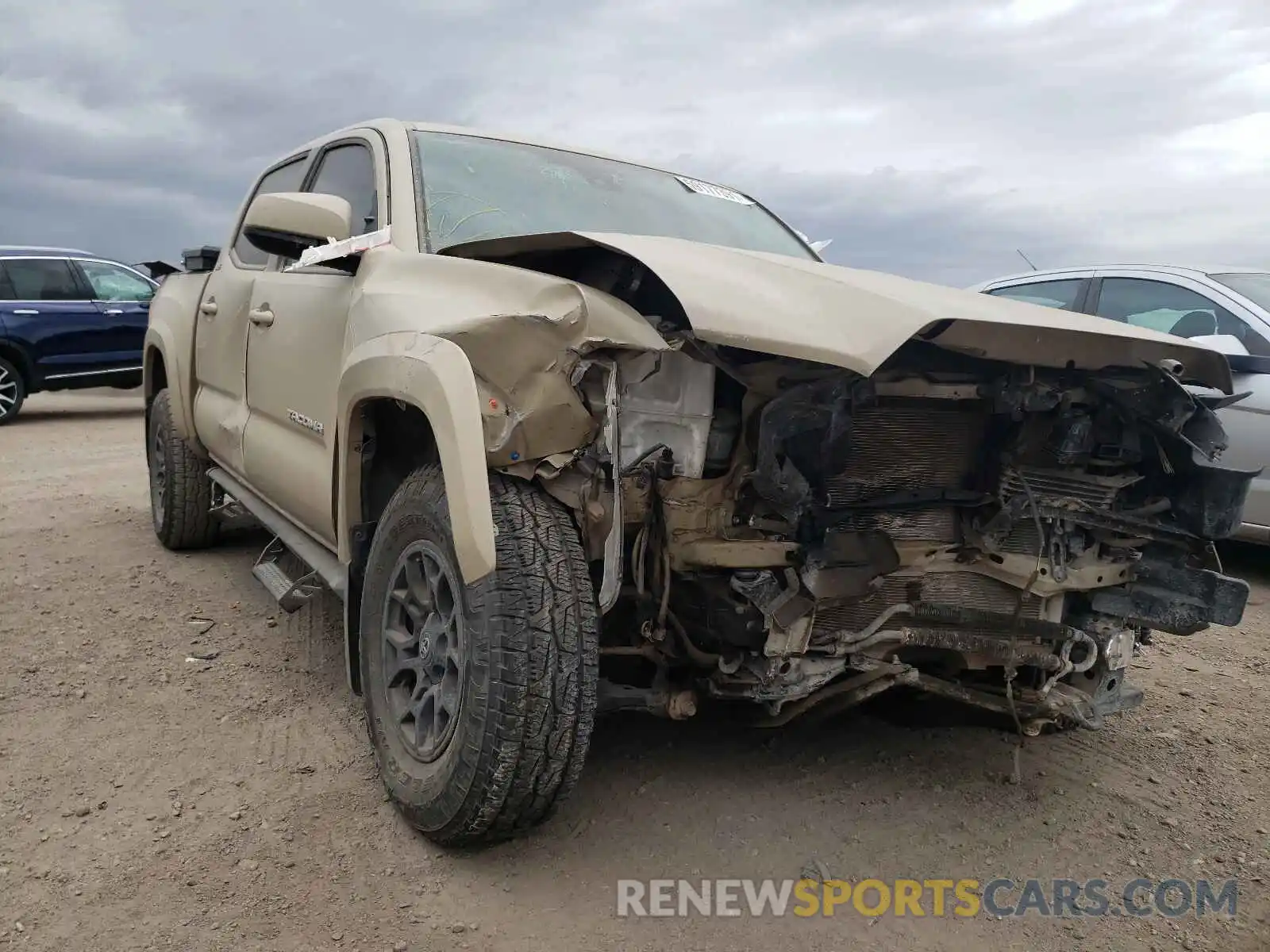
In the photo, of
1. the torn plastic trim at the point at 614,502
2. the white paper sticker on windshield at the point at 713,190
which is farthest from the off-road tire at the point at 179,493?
the torn plastic trim at the point at 614,502

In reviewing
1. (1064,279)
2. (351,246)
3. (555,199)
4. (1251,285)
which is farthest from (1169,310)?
(351,246)

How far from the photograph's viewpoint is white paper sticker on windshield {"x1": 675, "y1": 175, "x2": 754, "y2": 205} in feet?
12.4

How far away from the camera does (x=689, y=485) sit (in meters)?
2.26

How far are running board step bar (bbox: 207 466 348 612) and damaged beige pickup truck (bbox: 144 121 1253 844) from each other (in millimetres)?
54

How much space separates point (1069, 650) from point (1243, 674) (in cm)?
175

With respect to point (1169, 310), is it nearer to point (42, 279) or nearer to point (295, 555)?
point (295, 555)

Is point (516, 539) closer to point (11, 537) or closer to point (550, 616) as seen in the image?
point (550, 616)

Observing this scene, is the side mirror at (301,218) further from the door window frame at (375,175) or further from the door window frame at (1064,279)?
Answer: the door window frame at (1064,279)

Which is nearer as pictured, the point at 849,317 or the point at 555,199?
the point at 849,317

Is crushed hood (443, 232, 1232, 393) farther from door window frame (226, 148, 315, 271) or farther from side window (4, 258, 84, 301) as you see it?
side window (4, 258, 84, 301)

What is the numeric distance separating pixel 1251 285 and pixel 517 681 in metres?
4.95

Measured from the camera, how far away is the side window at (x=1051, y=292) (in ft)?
19.0

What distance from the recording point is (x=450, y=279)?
2430 millimetres

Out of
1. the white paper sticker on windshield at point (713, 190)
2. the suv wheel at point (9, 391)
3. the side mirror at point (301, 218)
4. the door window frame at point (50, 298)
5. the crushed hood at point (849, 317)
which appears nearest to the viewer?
the crushed hood at point (849, 317)
